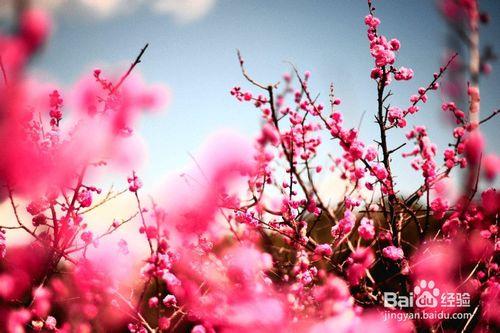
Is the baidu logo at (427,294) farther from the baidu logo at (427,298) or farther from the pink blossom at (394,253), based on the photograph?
the pink blossom at (394,253)

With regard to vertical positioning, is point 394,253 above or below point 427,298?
above

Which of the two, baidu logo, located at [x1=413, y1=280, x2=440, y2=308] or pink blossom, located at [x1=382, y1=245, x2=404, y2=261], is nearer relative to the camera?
pink blossom, located at [x1=382, y1=245, x2=404, y2=261]

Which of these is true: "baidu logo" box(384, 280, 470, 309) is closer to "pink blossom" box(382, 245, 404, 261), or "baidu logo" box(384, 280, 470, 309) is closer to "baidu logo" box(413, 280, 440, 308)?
"baidu logo" box(413, 280, 440, 308)

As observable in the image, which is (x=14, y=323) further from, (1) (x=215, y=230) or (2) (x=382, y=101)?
(2) (x=382, y=101)

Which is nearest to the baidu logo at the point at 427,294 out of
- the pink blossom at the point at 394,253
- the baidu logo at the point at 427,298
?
the baidu logo at the point at 427,298

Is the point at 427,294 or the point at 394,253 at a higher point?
the point at 394,253

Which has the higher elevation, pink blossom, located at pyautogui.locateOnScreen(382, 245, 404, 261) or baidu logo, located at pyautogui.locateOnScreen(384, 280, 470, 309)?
pink blossom, located at pyautogui.locateOnScreen(382, 245, 404, 261)

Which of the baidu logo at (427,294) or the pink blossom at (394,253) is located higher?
the pink blossom at (394,253)

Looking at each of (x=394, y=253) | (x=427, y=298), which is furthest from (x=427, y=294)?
(x=394, y=253)

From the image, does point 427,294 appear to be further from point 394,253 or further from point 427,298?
point 394,253

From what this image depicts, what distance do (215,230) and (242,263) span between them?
1.31 metres

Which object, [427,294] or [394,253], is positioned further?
[427,294]

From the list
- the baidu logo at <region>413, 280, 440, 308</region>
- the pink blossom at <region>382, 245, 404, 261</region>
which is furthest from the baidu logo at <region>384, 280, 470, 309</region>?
the pink blossom at <region>382, 245, 404, 261</region>

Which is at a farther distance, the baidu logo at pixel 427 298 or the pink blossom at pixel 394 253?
the baidu logo at pixel 427 298
